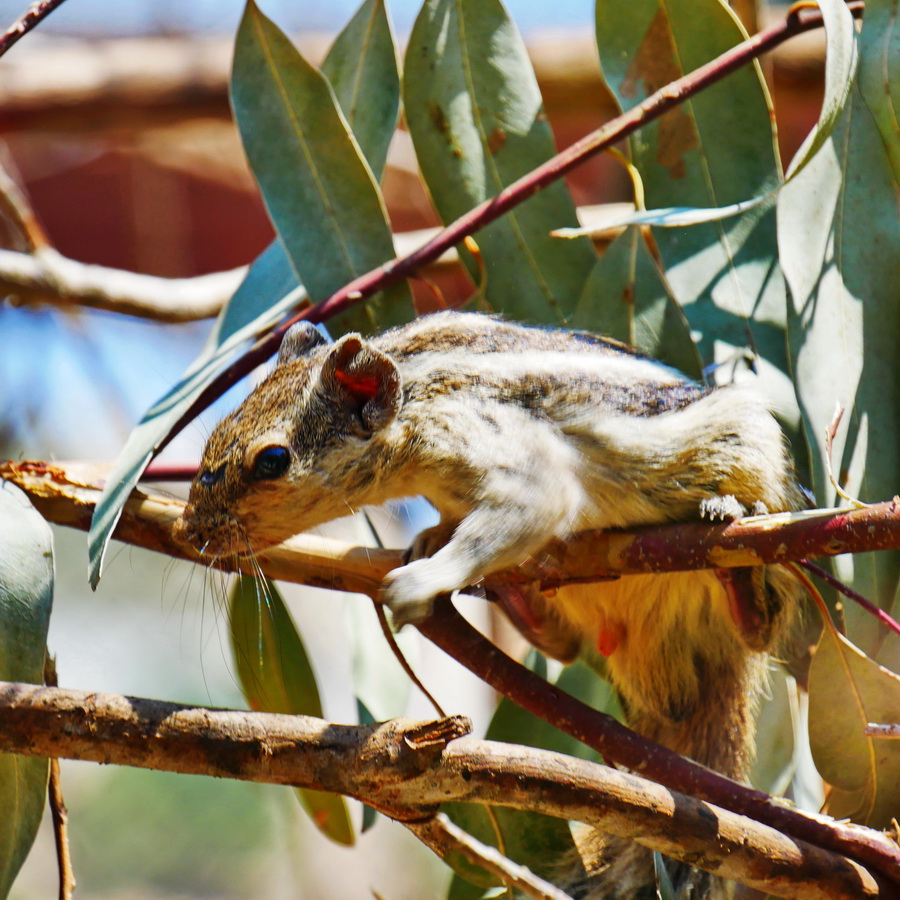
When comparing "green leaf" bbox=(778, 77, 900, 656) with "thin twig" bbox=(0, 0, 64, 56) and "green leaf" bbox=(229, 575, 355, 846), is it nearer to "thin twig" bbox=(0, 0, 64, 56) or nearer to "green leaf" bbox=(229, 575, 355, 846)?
"green leaf" bbox=(229, 575, 355, 846)

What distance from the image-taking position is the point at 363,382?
2055mm

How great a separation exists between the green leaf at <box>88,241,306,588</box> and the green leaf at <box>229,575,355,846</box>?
0.53m

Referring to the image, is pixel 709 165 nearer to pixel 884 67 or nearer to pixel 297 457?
pixel 884 67

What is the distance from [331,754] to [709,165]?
1628 mm

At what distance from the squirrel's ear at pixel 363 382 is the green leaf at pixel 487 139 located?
532 millimetres

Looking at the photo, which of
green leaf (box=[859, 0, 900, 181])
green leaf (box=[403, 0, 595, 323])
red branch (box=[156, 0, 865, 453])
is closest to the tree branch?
red branch (box=[156, 0, 865, 453])

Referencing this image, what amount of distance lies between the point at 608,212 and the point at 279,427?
2.06 m

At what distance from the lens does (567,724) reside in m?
1.79

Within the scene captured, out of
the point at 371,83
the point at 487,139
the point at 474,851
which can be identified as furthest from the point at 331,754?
the point at 371,83

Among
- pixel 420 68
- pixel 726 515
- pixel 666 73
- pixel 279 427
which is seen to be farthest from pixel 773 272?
pixel 279 427

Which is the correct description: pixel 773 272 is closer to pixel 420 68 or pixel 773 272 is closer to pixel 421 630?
pixel 420 68

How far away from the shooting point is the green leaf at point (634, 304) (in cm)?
238

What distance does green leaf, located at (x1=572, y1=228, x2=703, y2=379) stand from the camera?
2.38 m

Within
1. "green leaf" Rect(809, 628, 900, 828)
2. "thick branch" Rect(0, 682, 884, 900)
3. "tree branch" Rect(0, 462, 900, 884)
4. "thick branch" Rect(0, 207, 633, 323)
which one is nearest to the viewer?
"thick branch" Rect(0, 682, 884, 900)
